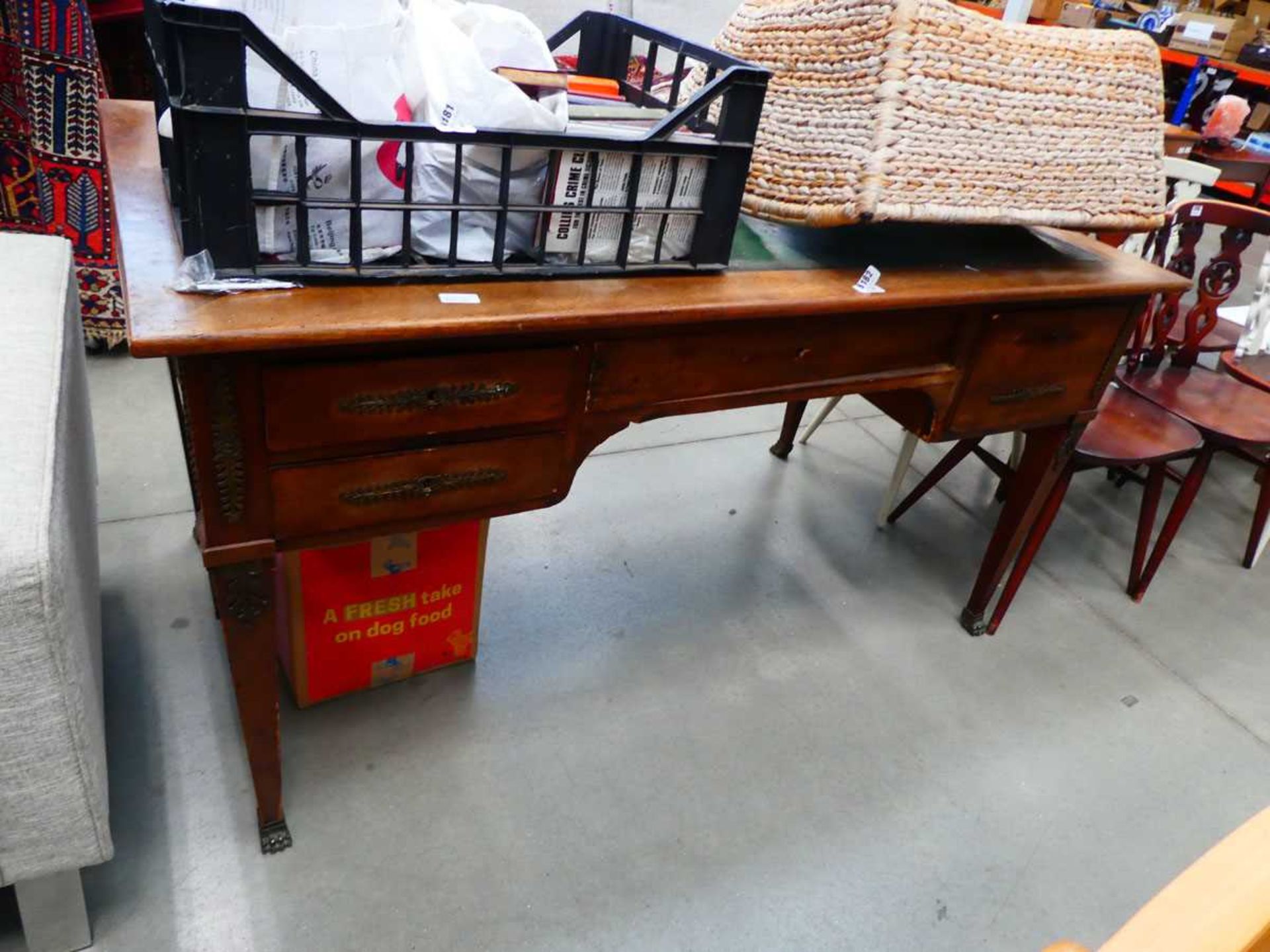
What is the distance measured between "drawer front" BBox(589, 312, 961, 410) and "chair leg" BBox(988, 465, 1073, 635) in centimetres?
67

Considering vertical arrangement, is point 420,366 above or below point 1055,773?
above

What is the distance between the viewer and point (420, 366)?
3.09 feet

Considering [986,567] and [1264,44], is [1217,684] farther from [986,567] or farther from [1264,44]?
[1264,44]

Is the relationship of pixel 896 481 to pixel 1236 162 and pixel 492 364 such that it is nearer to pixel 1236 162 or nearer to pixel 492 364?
pixel 492 364

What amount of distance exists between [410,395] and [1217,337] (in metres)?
2.28

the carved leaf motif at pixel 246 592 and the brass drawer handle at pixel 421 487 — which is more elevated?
the brass drawer handle at pixel 421 487

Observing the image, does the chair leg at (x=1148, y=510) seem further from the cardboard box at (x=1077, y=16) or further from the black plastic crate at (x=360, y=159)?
the cardboard box at (x=1077, y=16)

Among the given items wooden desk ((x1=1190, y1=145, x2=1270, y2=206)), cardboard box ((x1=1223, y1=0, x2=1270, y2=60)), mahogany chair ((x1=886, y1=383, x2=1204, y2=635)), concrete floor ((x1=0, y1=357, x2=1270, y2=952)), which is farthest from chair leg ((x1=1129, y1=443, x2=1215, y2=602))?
cardboard box ((x1=1223, y1=0, x2=1270, y2=60))

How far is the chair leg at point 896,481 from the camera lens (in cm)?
208

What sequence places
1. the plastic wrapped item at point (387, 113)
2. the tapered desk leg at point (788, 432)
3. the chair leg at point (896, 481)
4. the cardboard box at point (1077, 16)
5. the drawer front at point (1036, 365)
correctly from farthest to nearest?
the cardboard box at point (1077, 16) → the tapered desk leg at point (788, 432) → the chair leg at point (896, 481) → the drawer front at point (1036, 365) → the plastic wrapped item at point (387, 113)

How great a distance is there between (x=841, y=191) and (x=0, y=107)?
2.14 meters

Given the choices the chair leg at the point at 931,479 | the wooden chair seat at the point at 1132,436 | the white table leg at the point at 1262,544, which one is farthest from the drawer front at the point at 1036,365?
the white table leg at the point at 1262,544

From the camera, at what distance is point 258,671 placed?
1105 mm

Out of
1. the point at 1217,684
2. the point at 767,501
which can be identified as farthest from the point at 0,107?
the point at 1217,684
